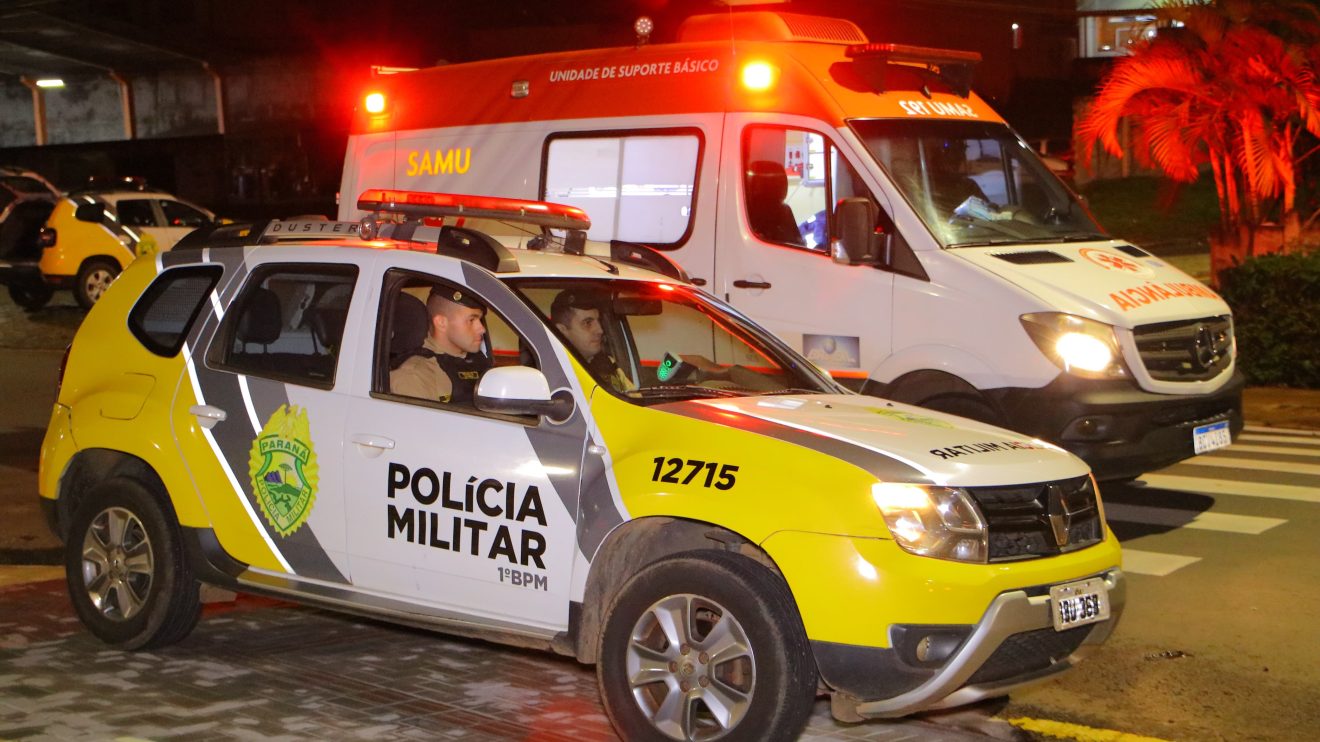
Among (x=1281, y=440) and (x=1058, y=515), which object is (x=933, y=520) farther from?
(x=1281, y=440)

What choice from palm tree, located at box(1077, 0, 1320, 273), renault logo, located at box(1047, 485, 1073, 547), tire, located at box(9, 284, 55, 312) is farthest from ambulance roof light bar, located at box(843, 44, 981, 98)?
tire, located at box(9, 284, 55, 312)

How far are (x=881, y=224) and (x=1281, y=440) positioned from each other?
5.41 metres

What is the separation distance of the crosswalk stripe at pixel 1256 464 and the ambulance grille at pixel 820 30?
3.68 metres

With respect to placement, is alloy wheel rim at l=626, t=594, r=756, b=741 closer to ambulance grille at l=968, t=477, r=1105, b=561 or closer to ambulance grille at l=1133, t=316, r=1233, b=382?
ambulance grille at l=968, t=477, r=1105, b=561

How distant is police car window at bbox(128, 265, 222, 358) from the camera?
669cm

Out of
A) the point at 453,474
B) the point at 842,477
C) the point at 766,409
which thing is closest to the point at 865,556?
the point at 842,477

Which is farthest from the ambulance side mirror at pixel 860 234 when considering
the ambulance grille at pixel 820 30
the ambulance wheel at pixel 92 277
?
the ambulance wheel at pixel 92 277

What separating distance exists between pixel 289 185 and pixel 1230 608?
34614 millimetres

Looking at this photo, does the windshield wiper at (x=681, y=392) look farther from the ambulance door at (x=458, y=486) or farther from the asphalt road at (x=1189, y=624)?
the asphalt road at (x=1189, y=624)

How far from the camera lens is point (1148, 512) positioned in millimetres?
9922

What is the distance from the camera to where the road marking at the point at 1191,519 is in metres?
9.39

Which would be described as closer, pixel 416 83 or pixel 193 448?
pixel 193 448

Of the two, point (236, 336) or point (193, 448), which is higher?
point (236, 336)

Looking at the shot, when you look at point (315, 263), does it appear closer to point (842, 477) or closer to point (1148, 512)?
point (842, 477)
